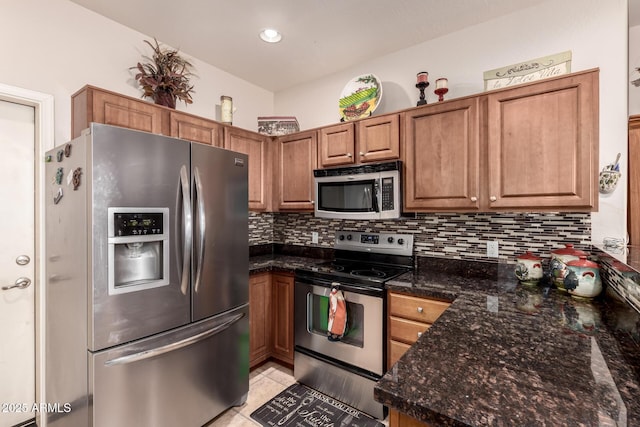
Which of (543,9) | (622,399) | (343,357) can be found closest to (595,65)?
(543,9)

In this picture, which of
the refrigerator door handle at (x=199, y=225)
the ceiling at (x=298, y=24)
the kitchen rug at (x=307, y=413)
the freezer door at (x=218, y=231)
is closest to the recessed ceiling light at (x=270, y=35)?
the ceiling at (x=298, y=24)

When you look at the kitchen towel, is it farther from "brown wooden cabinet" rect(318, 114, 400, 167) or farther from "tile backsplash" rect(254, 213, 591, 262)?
"brown wooden cabinet" rect(318, 114, 400, 167)

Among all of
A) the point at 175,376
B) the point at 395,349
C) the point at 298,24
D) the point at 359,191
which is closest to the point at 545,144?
the point at 359,191

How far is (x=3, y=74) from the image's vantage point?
1.69 m

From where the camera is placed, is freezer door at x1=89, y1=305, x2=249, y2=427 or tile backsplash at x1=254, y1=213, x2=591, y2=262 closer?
freezer door at x1=89, y1=305, x2=249, y2=427

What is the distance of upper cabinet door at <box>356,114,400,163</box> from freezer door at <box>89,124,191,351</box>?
1.32 metres

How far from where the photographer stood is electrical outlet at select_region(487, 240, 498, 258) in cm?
205

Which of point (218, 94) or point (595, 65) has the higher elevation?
point (218, 94)

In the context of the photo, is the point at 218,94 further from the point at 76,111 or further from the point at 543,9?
the point at 543,9

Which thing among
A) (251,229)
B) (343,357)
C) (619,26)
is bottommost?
(343,357)

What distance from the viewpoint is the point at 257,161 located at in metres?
2.81

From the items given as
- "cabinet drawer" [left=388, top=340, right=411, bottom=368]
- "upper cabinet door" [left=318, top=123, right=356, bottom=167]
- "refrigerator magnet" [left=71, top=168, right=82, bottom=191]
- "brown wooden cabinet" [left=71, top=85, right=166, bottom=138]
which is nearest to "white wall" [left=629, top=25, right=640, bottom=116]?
"upper cabinet door" [left=318, top=123, right=356, bottom=167]

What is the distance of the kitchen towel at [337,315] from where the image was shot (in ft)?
6.68

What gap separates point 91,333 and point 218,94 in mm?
2273
